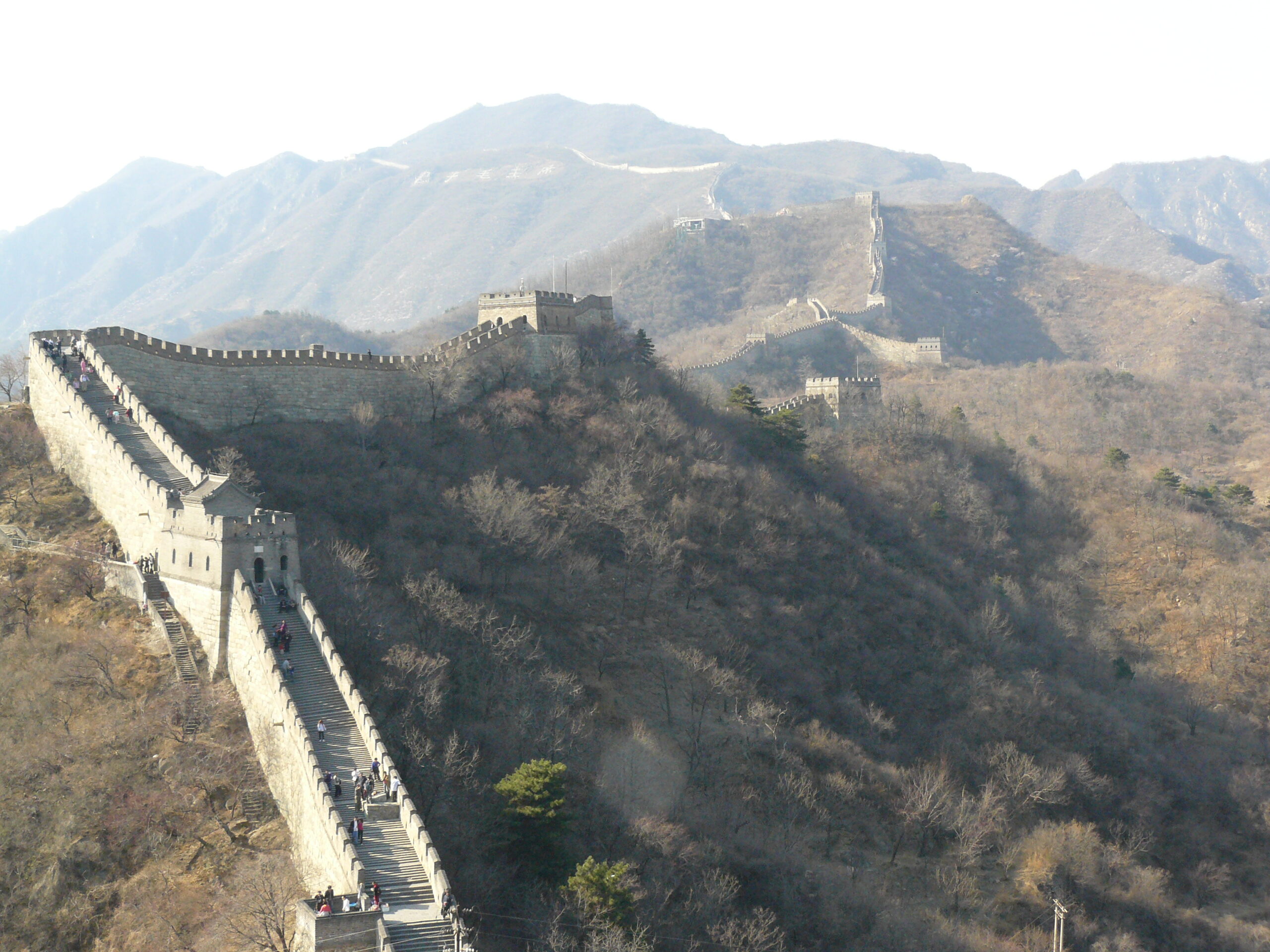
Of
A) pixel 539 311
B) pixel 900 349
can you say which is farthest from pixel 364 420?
pixel 900 349

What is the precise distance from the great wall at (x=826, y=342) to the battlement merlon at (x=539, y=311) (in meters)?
24.3

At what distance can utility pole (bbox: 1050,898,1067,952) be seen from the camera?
4109cm

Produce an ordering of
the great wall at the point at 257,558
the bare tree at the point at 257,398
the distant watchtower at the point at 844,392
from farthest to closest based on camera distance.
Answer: the distant watchtower at the point at 844,392
the bare tree at the point at 257,398
the great wall at the point at 257,558

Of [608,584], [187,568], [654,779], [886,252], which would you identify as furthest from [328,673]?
[886,252]

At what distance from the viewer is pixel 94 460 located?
1684 inches

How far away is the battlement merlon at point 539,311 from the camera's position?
62750mm

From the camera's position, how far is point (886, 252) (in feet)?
530

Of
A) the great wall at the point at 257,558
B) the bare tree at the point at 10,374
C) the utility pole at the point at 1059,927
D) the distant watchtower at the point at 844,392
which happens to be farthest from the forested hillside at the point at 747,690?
the bare tree at the point at 10,374

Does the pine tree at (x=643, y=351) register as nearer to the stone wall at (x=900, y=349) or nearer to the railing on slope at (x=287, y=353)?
the railing on slope at (x=287, y=353)

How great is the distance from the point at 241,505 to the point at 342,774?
9.27m

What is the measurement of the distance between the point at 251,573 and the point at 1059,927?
26.8m

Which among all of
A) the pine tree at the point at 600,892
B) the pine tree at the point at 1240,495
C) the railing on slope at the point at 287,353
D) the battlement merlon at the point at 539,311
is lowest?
the pine tree at the point at 1240,495

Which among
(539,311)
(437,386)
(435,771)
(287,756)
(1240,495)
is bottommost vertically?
(1240,495)

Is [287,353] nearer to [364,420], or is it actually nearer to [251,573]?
[364,420]
